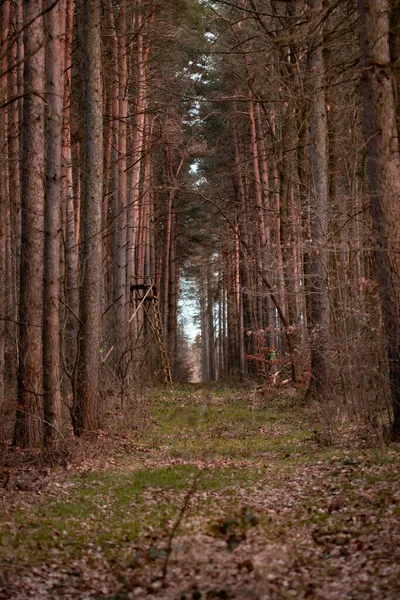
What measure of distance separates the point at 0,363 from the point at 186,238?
26042mm

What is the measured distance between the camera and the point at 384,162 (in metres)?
9.43

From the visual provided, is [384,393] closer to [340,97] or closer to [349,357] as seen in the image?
[349,357]

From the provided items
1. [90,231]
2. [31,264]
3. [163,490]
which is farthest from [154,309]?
[163,490]

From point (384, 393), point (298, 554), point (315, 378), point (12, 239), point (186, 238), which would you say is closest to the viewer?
point (298, 554)

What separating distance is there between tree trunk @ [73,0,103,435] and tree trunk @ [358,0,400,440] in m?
5.46

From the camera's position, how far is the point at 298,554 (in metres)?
6.24

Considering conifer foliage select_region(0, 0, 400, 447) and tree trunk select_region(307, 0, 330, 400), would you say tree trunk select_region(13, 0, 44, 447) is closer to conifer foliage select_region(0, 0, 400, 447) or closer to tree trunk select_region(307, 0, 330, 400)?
conifer foliage select_region(0, 0, 400, 447)

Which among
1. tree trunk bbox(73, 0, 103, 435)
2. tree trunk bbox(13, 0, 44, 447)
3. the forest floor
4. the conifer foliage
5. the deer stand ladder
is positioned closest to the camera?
the forest floor

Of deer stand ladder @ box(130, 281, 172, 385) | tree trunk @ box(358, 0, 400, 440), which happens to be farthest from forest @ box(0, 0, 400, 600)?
deer stand ladder @ box(130, 281, 172, 385)

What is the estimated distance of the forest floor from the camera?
18.3ft

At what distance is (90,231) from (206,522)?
7086 mm

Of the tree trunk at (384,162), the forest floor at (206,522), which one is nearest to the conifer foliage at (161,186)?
the tree trunk at (384,162)

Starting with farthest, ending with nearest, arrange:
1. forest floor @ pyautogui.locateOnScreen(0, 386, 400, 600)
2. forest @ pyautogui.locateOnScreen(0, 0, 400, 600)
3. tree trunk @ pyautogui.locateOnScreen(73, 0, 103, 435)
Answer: tree trunk @ pyautogui.locateOnScreen(73, 0, 103, 435) → forest @ pyautogui.locateOnScreen(0, 0, 400, 600) → forest floor @ pyautogui.locateOnScreen(0, 386, 400, 600)

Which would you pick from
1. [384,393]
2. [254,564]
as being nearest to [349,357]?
[384,393]
